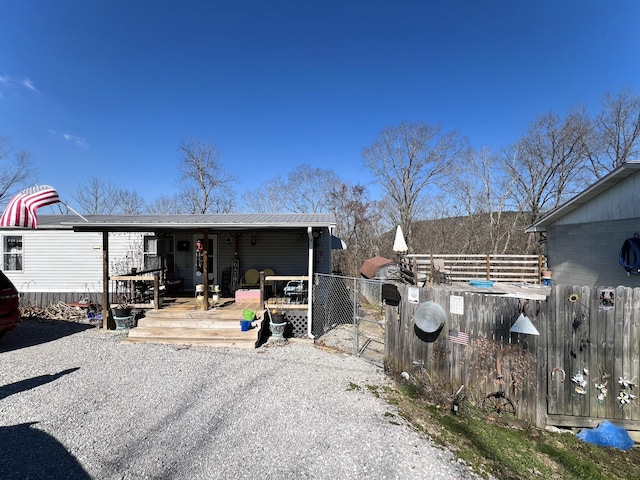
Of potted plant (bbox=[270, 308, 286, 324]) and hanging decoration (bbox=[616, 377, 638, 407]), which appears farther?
potted plant (bbox=[270, 308, 286, 324])

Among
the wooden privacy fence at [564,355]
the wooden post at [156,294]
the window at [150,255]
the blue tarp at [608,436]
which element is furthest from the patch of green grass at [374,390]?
the window at [150,255]

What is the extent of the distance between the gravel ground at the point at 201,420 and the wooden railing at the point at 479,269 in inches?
319

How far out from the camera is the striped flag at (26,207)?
6648 millimetres

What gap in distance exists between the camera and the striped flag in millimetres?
6648

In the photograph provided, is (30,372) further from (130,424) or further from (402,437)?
(402,437)

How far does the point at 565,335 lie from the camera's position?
4.00 meters

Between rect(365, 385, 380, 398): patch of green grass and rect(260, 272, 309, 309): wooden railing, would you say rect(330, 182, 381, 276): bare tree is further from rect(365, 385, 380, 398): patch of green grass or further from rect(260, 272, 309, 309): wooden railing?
rect(365, 385, 380, 398): patch of green grass

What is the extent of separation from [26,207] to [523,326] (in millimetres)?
10004

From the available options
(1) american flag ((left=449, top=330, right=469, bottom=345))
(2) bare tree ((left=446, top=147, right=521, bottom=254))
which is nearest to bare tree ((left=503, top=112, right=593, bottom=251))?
(2) bare tree ((left=446, top=147, right=521, bottom=254))

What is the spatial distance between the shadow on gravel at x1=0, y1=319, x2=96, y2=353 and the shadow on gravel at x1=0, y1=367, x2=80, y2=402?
2458 mm

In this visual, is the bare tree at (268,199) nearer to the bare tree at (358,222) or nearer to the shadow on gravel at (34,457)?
the bare tree at (358,222)

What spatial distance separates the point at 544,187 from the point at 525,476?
84.9 ft

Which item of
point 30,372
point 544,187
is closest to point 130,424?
point 30,372

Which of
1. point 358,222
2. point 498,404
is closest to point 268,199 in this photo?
point 358,222
